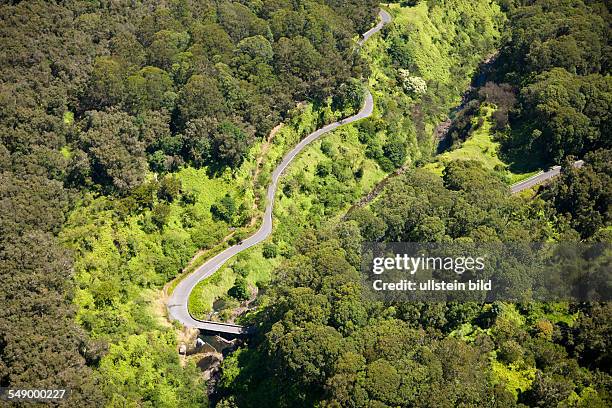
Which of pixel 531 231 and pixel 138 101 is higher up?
pixel 138 101

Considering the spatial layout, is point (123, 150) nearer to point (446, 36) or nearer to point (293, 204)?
point (293, 204)

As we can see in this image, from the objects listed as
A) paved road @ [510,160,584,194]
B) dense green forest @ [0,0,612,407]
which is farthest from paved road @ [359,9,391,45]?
paved road @ [510,160,584,194]

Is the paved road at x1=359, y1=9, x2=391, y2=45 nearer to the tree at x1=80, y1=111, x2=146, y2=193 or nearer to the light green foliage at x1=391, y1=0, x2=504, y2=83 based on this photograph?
the light green foliage at x1=391, y1=0, x2=504, y2=83

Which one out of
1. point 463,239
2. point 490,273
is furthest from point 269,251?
point 490,273

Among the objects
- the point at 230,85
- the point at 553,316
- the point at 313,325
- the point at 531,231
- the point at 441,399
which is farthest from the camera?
the point at 230,85

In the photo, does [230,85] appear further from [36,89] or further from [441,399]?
[441,399]

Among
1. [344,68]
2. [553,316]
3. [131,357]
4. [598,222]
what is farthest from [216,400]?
[344,68]
